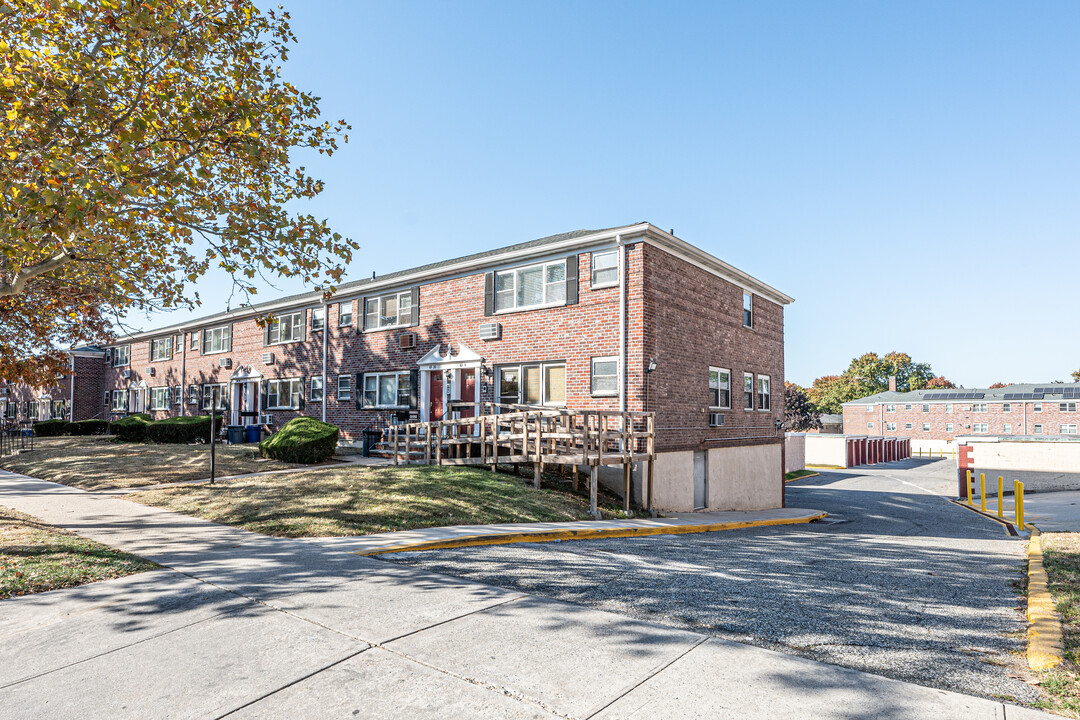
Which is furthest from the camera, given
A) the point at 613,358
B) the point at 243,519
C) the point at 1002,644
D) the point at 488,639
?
the point at 613,358

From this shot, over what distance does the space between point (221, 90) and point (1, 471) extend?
15.6m

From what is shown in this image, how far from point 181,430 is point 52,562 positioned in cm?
2070

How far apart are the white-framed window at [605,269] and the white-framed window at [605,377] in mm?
2055

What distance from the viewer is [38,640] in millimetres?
5191

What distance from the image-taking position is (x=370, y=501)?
1188 centimetres

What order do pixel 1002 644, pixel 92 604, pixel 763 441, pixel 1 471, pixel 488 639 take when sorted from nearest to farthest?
1. pixel 488 639
2. pixel 1002 644
3. pixel 92 604
4. pixel 1 471
5. pixel 763 441

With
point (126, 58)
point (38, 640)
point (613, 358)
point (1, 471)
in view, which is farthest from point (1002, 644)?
point (1, 471)

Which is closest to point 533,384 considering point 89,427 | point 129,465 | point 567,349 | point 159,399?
point 567,349

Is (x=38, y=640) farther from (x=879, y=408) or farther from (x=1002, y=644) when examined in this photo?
(x=879, y=408)

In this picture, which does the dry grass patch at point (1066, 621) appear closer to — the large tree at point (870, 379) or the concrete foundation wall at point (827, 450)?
the concrete foundation wall at point (827, 450)

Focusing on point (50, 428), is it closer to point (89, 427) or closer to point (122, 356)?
point (89, 427)

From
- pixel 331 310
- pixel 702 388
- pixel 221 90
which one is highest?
pixel 221 90

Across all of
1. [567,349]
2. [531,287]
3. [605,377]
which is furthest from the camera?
[531,287]

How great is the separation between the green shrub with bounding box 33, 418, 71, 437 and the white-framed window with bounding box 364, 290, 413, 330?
24.5 m
